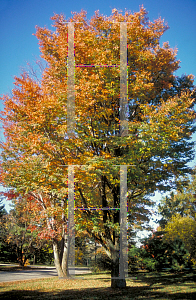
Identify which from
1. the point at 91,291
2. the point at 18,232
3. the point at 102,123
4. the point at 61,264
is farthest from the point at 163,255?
the point at 102,123

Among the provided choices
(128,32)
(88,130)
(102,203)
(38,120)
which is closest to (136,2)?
(128,32)

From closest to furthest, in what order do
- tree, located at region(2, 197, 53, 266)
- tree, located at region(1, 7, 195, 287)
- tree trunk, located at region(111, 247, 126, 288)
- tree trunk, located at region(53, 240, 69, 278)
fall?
tree, located at region(1, 7, 195, 287) < tree trunk, located at region(111, 247, 126, 288) < tree trunk, located at region(53, 240, 69, 278) < tree, located at region(2, 197, 53, 266)

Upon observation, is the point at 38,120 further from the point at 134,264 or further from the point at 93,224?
the point at 134,264

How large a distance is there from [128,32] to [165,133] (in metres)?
4.26

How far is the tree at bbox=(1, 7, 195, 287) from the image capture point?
23.6 feet

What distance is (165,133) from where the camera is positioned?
23.3 feet

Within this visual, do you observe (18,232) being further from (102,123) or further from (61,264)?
(102,123)

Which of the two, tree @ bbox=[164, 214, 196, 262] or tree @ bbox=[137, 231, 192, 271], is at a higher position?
tree @ bbox=[164, 214, 196, 262]

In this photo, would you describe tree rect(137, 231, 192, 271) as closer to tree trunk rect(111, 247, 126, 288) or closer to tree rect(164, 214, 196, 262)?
tree rect(164, 214, 196, 262)

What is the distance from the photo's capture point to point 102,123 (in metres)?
8.11

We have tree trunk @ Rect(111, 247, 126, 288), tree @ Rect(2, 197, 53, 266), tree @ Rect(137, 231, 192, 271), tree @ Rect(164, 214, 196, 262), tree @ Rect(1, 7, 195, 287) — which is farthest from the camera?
tree @ Rect(2, 197, 53, 266)

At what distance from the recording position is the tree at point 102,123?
720cm

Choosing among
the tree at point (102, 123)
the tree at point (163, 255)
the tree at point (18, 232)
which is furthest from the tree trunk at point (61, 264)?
the tree at point (18, 232)

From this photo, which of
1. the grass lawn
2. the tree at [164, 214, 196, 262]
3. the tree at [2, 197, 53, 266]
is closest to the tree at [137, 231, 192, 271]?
the tree at [164, 214, 196, 262]
